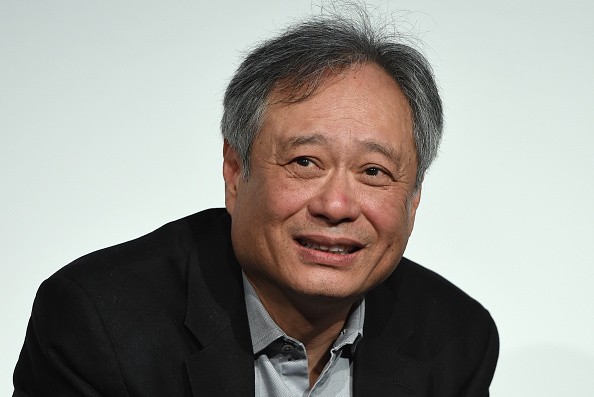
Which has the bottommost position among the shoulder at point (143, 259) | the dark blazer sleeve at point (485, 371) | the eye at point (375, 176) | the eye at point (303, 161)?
the dark blazer sleeve at point (485, 371)

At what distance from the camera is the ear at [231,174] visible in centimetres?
239

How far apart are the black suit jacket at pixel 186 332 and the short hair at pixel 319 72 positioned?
0.25 meters

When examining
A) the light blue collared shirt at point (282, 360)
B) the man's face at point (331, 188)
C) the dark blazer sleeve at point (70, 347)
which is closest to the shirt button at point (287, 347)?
the light blue collared shirt at point (282, 360)

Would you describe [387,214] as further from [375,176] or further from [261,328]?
[261,328]

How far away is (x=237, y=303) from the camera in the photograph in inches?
94.1

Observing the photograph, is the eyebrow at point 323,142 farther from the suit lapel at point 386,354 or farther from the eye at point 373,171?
the suit lapel at point 386,354

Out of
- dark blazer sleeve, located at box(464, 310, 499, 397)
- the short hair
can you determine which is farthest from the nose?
dark blazer sleeve, located at box(464, 310, 499, 397)

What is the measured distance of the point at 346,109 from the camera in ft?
7.33

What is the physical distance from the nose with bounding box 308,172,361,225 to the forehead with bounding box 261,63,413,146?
3.3 inches

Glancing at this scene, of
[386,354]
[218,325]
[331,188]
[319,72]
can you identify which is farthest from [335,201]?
[386,354]

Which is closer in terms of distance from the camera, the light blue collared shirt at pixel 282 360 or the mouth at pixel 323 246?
the mouth at pixel 323 246

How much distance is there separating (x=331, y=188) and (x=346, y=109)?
146 millimetres

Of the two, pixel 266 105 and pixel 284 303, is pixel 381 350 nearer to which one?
pixel 284 303

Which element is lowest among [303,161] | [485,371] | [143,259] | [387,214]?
[485,371]
